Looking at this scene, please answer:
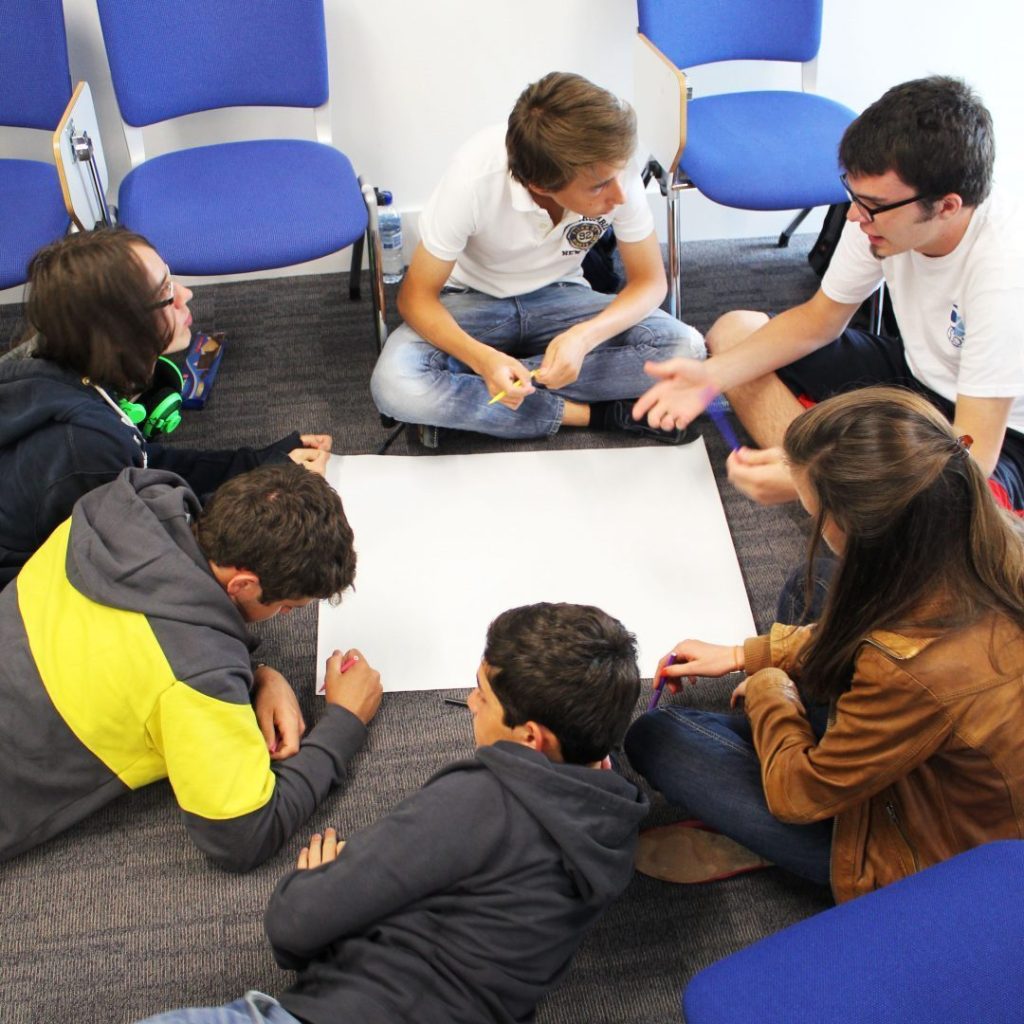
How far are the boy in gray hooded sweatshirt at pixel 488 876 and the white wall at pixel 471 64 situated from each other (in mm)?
1877

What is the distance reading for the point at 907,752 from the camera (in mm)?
1249

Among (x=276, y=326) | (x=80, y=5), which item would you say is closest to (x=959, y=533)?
(x=276, y=326)

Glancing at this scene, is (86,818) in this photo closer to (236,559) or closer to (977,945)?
(236,559)

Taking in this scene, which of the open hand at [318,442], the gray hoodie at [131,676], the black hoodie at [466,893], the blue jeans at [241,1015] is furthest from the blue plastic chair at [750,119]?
the blue jeans at [241,1015]

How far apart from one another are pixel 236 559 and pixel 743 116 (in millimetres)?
1750

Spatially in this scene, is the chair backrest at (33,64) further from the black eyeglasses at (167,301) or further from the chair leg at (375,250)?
the black eyeglasses at (167,301)

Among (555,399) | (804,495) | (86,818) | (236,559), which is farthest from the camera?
(555,399)

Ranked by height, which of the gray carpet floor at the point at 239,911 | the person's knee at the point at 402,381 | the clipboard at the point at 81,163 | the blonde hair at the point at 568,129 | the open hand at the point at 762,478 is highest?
the blonde hair at the point at 568,129

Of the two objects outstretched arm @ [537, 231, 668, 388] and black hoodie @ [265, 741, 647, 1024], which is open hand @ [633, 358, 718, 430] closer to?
outstretched arm @ [537, 231, 668, 388]

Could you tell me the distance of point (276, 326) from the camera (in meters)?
2.71

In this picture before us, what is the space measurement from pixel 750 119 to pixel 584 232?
0.61 meters

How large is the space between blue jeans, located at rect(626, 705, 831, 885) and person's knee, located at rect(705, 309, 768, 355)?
39.5 inches

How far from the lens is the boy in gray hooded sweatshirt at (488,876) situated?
3.88 ft

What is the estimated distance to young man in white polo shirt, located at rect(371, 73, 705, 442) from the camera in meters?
2.00
